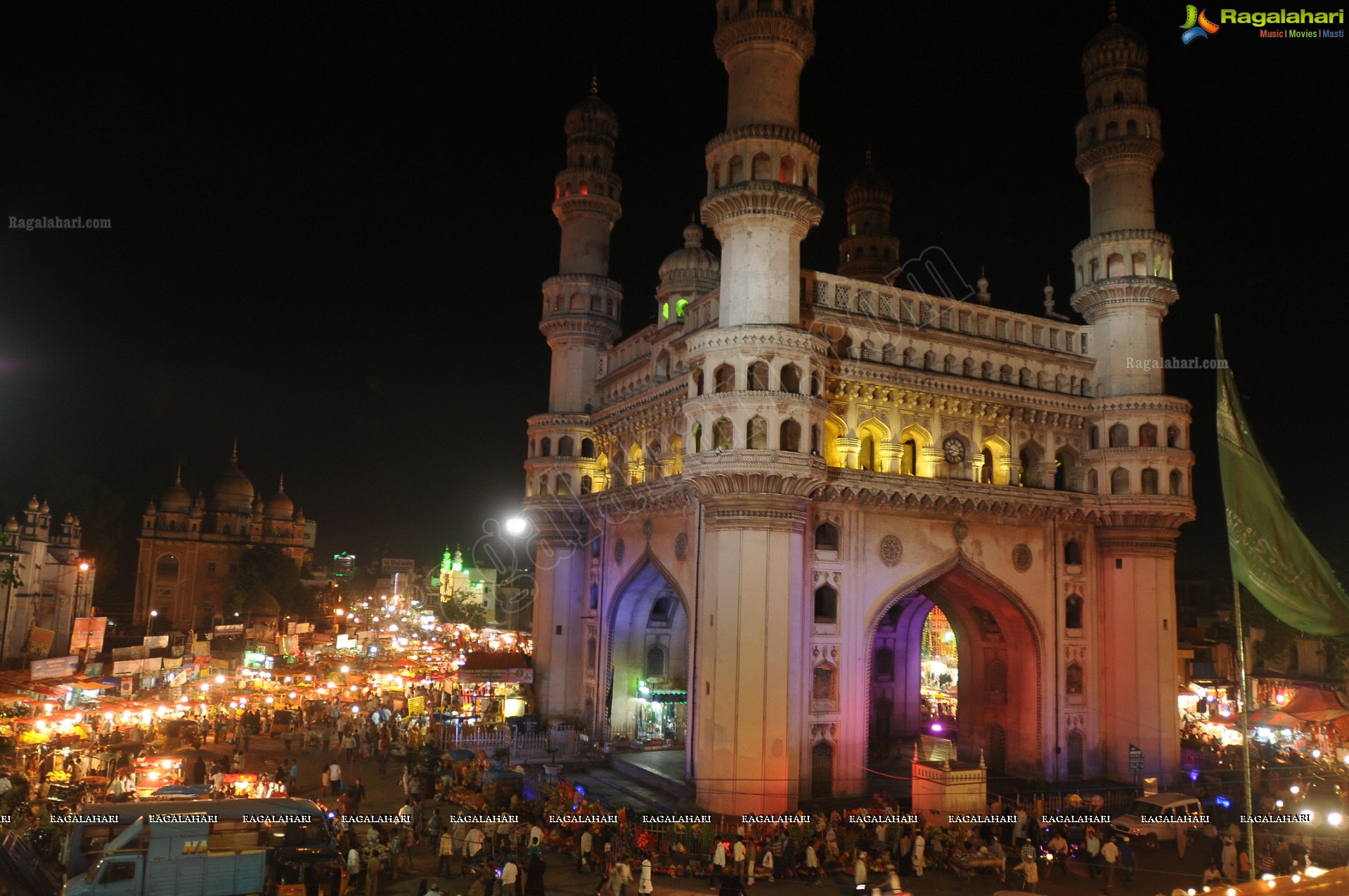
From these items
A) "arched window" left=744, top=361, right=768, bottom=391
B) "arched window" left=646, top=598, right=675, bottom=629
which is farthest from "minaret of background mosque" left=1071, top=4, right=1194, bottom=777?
"arched window" left=646, top=598, right=675, bottom=629

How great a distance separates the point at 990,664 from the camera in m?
31.7

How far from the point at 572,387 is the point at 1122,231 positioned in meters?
20.9

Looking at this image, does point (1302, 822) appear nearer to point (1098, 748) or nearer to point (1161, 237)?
point (1098, 748)

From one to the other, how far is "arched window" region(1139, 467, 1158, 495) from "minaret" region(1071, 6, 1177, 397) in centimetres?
255

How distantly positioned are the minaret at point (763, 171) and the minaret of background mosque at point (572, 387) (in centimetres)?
1232

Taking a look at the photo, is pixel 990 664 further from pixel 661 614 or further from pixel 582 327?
pixel 582 327

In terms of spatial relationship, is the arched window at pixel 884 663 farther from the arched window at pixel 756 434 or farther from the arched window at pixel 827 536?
the arched window at pixel 756 434

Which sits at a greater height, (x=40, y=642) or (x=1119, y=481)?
(x=1119, y=481)

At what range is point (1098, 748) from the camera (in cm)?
3045

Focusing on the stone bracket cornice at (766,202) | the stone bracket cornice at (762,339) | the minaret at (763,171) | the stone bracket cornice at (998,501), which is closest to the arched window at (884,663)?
the stone bracket cornice at (998,501)

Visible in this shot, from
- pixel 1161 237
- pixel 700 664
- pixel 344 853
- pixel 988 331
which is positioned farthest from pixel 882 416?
pixel 344 853

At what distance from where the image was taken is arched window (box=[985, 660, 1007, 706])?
31172 mm

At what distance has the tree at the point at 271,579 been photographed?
76312mm

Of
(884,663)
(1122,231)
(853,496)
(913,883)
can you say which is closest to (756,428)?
(853,496)
